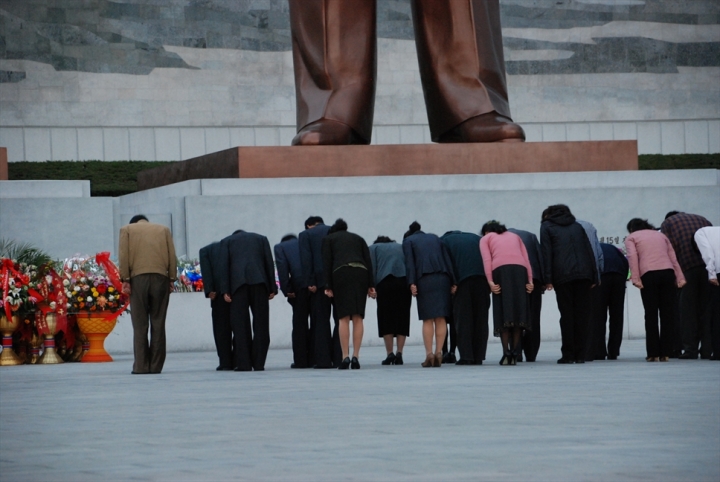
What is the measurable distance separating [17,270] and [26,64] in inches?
483

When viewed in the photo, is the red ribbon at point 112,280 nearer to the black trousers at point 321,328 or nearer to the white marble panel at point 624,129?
the black trousers at point 321,328

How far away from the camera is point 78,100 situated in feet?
75.8

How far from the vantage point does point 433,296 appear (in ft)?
32.7

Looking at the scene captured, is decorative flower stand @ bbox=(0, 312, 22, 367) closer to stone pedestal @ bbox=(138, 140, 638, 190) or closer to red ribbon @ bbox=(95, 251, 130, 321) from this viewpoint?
red ribbon @ bbox=(95, 251, 130, 321)

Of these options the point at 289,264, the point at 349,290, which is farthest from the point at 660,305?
the point at 289,264

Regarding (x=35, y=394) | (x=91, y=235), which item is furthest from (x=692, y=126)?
(x=35, y=394)

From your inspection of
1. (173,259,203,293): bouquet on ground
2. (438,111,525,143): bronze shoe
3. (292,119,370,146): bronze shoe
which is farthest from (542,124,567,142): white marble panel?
(173,259,203,293): bouquet on ground

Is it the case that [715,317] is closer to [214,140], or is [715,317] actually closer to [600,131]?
[214,140]

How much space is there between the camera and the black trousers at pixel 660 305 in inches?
391

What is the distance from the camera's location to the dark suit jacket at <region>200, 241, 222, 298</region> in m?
10.4

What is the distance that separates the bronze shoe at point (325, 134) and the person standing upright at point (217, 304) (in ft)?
12.0

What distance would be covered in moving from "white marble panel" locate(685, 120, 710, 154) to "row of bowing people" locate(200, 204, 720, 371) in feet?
48.2

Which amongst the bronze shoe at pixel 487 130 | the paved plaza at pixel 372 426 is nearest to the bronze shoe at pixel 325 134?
the bronze shoe at pixel 487 130

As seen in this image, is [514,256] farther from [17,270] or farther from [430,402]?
[17,270]
